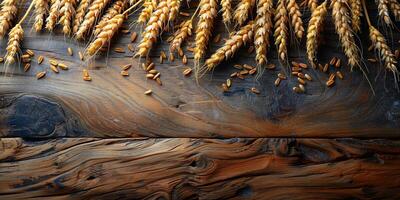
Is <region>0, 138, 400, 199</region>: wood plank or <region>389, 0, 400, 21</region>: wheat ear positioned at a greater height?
<region>389, 0, 400, 21</region>: wheat ear

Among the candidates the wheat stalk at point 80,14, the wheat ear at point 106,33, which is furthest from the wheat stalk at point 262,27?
the wheat stalk at point 80,14

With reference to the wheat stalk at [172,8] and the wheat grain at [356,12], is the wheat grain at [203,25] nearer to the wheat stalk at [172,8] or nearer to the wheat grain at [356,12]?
the wheat stalk at [172,8]

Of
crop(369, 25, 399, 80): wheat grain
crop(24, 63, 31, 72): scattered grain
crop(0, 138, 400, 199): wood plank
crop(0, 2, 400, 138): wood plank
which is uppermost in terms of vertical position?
crop(369, 25, 399, 80): wheat grain

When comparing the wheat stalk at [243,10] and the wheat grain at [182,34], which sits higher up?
the wheat stalk at [243,10]

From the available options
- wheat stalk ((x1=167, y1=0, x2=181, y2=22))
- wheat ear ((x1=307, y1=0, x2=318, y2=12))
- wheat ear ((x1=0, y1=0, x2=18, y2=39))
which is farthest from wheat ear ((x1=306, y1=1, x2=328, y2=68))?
wheat ear ((x1=0, y1=0, x2=18, y2=39))

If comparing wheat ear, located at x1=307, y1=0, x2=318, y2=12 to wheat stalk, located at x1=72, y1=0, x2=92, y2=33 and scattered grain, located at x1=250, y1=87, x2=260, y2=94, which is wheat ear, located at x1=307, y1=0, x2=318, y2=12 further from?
wheat stalk, located at x1=72, y1=0, x2=92, y2=33

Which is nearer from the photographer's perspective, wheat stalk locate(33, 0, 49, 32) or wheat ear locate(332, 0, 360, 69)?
wheat ear locate(332, 0, 360, 69)

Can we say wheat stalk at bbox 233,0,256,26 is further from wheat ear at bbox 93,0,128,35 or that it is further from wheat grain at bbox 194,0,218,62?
wheat ear at bbox 93,0,128,35

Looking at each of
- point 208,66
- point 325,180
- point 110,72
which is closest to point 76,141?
point 110,72
